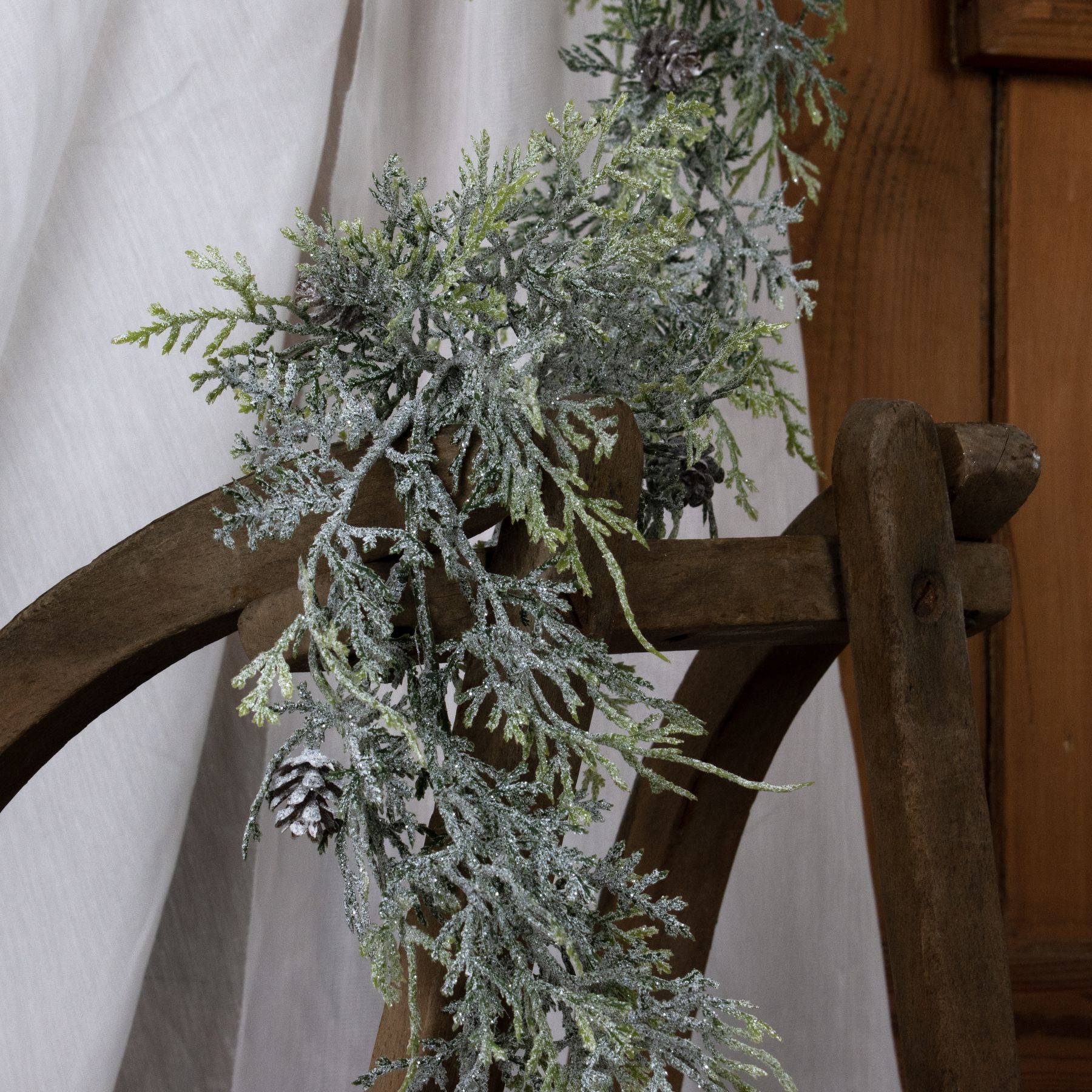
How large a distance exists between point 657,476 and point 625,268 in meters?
0.12

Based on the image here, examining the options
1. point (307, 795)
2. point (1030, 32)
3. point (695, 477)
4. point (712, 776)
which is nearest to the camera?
point (307, 795)

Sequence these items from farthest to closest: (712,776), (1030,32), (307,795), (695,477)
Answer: (1030,32) → (712,776) → (695,477) → (307,795)

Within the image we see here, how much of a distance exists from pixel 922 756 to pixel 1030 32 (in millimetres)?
795

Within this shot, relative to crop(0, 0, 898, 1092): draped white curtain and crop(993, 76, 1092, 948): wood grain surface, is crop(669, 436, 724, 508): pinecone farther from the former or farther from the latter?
crop(993, 76, 1092, 948): wood grain surface

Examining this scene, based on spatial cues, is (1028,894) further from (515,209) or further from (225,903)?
(515,209)

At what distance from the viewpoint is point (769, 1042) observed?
0.83 metres

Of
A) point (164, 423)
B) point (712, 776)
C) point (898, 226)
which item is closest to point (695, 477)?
point (712, 776)

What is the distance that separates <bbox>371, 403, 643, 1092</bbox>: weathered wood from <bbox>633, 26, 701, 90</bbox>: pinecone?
259 millimetres

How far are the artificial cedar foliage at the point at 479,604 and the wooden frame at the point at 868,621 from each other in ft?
0.06

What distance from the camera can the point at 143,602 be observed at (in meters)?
0.40

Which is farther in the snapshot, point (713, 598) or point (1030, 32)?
point (1030, 32)

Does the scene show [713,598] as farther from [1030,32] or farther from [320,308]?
[1030,32]

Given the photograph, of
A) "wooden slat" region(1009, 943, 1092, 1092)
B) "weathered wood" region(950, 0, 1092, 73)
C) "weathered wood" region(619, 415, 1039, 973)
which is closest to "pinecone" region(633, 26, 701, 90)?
"weathered wood" region(619, 415, 1039, 973)

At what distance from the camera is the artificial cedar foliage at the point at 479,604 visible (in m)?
0.36
